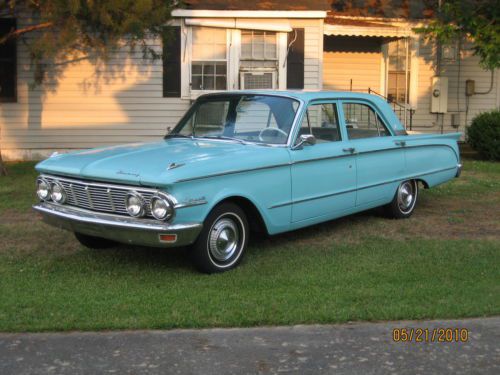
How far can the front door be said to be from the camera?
20.4 feet

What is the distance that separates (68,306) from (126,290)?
525 millimetres

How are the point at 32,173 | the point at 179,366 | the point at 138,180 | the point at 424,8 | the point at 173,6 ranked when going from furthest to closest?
1. the point at 424,8
2. the point at 32,173
3. the point at 173,6
4. the point at 138,180
5. the point at 179,366

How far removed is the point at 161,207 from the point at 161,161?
47 centimetres

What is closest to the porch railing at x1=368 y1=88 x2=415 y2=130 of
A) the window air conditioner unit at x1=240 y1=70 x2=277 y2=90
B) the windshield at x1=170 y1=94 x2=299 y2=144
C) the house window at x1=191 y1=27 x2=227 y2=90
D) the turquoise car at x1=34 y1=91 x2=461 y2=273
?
the window air conditioner unit at x1=240 y1=70 x2=277 y2=90

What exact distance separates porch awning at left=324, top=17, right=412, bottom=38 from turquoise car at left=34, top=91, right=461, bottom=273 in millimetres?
6609

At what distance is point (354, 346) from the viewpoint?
161 inches

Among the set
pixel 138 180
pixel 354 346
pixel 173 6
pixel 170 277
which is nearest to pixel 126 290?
pixel 170 277

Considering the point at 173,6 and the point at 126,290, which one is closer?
the point at 126,290

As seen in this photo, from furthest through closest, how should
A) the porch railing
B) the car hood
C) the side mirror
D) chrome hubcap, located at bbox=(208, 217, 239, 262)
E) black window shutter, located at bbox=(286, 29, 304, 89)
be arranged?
the porch railing < black window shutter, located at bbox=(286, 29, 304, 89) < the side mirror < chrome hubcap, located at bbox=(208, 217, 239, 262) < the car hood

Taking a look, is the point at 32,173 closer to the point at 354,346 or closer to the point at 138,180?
the point at 138,180

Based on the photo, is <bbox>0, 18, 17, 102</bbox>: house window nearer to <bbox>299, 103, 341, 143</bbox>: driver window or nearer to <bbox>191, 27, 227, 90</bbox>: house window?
<bbox>191, 27, 227, 90</bbox>: house window

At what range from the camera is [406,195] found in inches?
316

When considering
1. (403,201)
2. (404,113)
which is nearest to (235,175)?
(403,201)

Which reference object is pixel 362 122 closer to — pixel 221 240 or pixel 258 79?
pixel 221 240
